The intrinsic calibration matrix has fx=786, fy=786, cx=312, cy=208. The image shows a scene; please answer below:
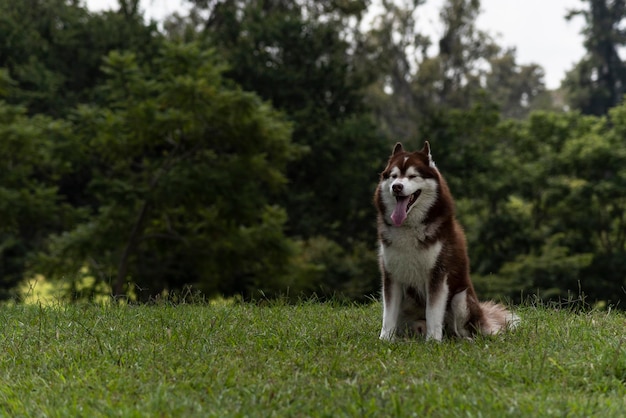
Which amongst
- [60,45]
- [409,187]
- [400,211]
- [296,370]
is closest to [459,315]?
Result: [400,211]

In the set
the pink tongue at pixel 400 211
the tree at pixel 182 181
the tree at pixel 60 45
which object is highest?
the tree at pixel 60 45

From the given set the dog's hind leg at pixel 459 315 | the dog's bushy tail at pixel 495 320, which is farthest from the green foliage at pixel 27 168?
the dog's hind leg at pixel 459 315

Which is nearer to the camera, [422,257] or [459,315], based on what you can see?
[422,257]

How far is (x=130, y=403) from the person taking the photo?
5113mm

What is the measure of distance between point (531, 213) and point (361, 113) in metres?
7.02

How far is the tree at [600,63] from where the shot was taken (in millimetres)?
38125

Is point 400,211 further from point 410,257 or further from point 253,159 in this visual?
point 253,159

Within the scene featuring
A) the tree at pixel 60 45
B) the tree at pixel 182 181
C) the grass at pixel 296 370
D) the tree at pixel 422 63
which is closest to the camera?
the grass at pixel 296 370

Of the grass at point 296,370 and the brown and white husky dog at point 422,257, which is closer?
the grass at point 296,370

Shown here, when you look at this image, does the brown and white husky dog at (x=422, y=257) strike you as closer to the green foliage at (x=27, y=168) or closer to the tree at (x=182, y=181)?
the tree at (x=182, y=181)

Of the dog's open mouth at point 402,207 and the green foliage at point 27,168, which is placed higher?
the dog's open mouth at point 402,207

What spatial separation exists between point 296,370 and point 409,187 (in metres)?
2.01

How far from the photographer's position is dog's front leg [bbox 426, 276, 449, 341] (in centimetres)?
699

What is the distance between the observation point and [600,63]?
39469 millimetres
